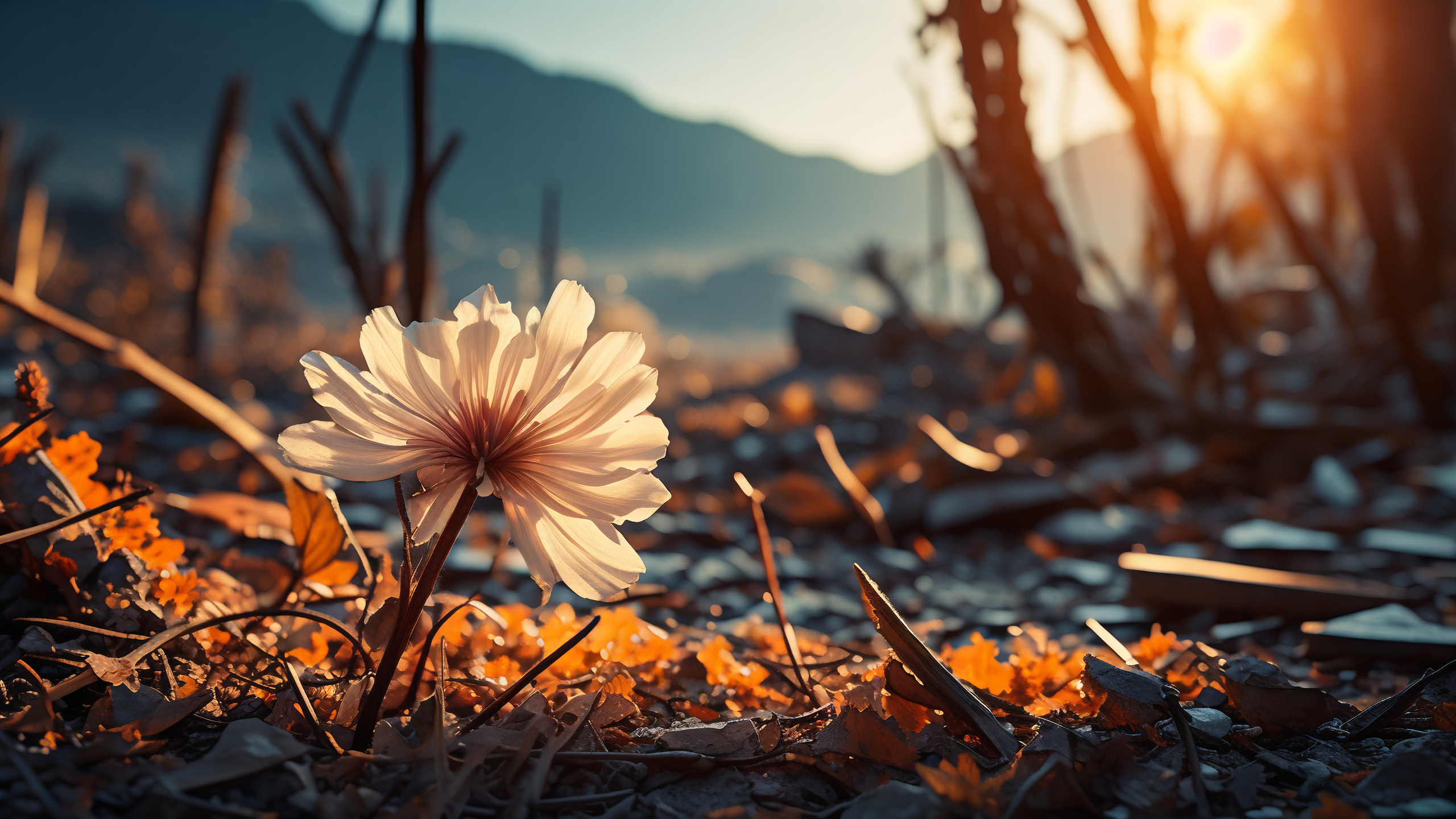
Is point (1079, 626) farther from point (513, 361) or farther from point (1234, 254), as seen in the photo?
point (1234, 254)

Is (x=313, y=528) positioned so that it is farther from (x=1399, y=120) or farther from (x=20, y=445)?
(x=1399, y=120)

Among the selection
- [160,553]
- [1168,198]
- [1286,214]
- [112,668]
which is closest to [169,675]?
[112,668]

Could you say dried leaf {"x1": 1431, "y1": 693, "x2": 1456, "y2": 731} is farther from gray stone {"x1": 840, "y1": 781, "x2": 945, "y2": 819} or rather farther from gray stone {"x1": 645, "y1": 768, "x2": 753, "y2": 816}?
gray stone {"x1": 645, "y1": 768, "x2": 753, "y2": 816}

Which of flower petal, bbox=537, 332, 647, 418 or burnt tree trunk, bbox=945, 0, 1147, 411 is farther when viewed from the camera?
burnt tree trunk, bbox=945, 0, 1147, 411

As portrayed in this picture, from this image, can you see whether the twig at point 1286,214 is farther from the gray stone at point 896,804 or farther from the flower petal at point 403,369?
the flower petal at point 403,369

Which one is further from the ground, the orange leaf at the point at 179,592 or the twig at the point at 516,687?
the orange leaf at the point at 179,592

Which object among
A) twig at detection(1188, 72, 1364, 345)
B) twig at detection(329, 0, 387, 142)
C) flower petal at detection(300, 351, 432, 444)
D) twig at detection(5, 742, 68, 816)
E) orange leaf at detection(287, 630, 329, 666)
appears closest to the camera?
twig at detection(5, 742, 68, 816)

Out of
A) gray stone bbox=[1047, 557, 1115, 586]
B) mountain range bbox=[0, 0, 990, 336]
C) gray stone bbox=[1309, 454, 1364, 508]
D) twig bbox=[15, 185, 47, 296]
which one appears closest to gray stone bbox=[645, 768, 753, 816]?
gray stone bbox=[1047, 557, 1115, 586]

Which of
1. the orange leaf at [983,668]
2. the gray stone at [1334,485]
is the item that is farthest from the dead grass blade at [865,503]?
the gray stone at [1334,485]
